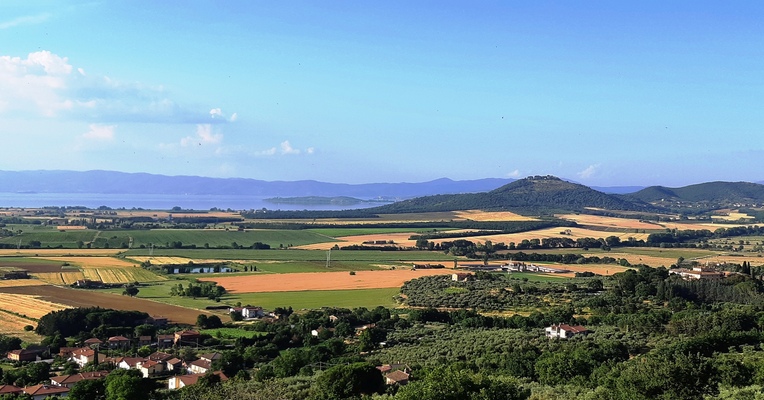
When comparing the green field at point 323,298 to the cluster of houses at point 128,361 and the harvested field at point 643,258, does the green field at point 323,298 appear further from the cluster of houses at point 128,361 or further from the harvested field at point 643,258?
the harvested field at point 643,258

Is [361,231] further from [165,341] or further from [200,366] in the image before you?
[200,366]

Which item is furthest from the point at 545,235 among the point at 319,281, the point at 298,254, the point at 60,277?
the point at 60,277

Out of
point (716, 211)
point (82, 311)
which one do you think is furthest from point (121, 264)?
point (716, 211)

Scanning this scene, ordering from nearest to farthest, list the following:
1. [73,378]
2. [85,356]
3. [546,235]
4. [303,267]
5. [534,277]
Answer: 1. [73,378]
2. [85,356]
3. [534,277]
4. [303,267]
5. [546,235]

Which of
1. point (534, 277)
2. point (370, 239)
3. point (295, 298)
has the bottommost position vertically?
point (295, 298)

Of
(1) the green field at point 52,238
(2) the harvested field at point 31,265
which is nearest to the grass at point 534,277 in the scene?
(2) the harvested field at point 31,265

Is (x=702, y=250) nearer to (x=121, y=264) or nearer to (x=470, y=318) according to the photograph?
(x=470, y=318)

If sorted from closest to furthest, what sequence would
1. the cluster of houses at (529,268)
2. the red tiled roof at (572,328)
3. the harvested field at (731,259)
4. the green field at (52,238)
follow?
the red tiled roof at (572,328)
the cluster of houses at (529,268)
the harvested field at (731,259)
the green field at (52,238)
